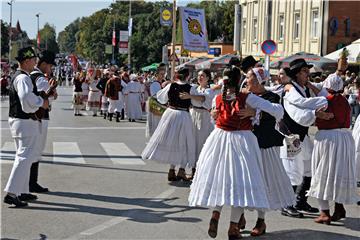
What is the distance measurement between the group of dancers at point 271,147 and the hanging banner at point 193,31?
9.61 metres

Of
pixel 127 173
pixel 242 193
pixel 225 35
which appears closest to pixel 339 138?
pixel 242 193

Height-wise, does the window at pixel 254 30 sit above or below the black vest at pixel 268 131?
above

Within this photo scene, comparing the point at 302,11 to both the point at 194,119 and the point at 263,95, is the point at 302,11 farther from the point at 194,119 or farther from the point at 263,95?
the point at 263,95

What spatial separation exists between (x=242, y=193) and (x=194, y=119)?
183 inches

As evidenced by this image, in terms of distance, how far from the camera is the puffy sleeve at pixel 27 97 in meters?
8.64

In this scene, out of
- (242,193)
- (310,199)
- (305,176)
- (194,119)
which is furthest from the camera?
(194,119)

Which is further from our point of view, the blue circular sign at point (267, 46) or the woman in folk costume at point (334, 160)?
the blue circular sign at point (267, 46)

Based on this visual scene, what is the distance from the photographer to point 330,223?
26.7ft

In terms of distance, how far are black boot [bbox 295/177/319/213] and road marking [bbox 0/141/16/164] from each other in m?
6.37

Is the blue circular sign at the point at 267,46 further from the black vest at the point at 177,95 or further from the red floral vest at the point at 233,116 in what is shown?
the red floral vest at the point at 233,116

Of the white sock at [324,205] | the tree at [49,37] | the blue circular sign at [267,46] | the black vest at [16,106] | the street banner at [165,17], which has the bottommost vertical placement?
the white sock at [324,205]

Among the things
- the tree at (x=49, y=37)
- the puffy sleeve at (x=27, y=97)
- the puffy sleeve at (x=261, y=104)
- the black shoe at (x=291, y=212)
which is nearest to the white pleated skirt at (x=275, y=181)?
the puffy sleeve at (x=261, y=104)

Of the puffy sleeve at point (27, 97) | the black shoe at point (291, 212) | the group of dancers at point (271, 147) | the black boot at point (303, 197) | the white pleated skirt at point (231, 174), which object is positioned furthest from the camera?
the black boot at point (303, 197)

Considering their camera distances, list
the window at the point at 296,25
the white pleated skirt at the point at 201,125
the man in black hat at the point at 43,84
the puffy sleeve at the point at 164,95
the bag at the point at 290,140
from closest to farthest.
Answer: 1. the bag at the point at 290,140
2. the man in black hat at the point at 43,84
3. the puffy sleeve at the point at 164,95
4. the white pleated skirt at the point at 201,125
5. the window at the point at 296,25
